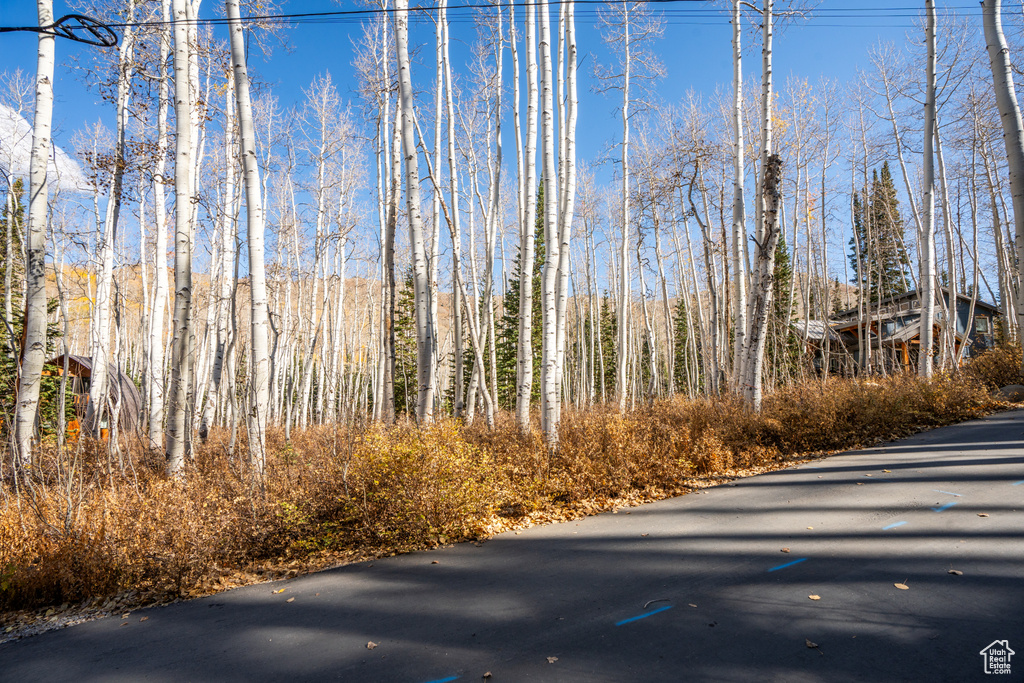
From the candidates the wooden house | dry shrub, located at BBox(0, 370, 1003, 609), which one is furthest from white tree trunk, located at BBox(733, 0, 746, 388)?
the wooden house

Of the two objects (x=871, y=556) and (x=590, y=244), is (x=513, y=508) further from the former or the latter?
(x=590, y=244)

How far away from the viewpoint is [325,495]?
17.8 feet

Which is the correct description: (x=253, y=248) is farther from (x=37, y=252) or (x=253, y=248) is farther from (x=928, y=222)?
(x=928, y=222)

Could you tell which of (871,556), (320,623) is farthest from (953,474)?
(320,623)

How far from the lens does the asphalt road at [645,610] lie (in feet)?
9.18

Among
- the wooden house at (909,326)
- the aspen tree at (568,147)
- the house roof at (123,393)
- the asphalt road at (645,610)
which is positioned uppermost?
the aspen tree at (568,147)

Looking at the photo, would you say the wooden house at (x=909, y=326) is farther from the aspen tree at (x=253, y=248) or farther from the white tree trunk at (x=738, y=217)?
the aspen tree at (x=253, y=248)

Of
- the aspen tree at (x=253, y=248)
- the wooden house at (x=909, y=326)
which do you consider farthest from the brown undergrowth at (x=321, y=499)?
the wooden house at (x=909, y=326)

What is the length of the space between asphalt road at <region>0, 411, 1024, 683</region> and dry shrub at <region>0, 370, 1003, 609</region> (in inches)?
18.6

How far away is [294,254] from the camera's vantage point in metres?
19.0


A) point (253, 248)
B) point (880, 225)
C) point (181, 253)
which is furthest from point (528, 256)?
point (880, 225)

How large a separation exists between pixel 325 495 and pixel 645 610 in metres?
3.75

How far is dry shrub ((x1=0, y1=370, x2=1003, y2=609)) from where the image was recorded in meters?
4.43

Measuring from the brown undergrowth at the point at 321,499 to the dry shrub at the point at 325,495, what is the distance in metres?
0.02
